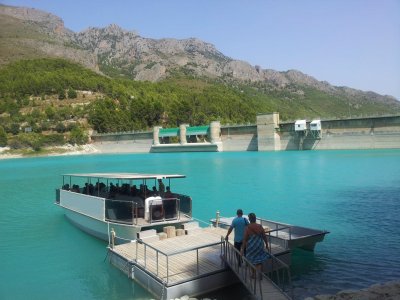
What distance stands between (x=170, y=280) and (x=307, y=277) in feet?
15.4

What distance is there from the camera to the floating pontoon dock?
1085 cm

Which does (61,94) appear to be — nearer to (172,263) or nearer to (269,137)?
(269,137)

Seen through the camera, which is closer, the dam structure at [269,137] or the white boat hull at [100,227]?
the white boat hull at [100,227]

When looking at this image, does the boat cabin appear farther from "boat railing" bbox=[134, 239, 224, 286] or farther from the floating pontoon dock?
"boat railing" bbox=[134, 239, 224, 286]

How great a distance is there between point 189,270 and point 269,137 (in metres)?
85.9

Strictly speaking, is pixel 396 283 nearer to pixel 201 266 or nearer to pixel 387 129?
pixel 201 266

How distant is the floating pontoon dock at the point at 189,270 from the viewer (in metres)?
10.9

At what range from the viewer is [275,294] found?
9945 millimetres

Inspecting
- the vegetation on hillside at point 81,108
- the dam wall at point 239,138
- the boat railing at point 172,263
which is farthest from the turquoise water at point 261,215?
the vegetation on hillside at point 81,108

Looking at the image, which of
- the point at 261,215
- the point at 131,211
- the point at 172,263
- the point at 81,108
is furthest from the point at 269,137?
the point at 172,263

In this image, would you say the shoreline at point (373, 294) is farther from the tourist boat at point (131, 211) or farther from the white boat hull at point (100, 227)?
the white boat hull at point (100, 227)

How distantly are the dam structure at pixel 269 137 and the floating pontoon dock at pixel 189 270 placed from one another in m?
74.1

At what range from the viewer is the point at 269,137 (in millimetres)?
95812

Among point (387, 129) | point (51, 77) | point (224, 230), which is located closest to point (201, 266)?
point (224, 230)
